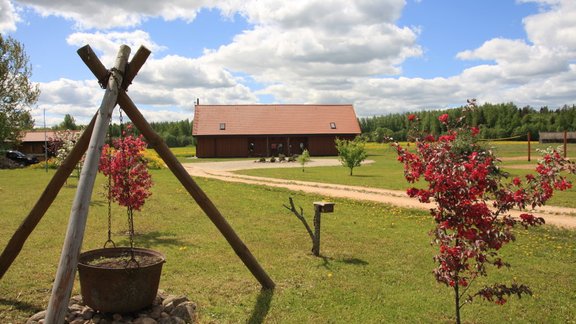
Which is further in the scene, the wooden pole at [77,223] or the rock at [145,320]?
the rock at [145,320]

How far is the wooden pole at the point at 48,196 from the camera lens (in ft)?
18.3

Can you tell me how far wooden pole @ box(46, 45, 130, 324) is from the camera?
386 centimetres

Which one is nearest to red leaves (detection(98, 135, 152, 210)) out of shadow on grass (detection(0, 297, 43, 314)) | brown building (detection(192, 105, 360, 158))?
shadow on grass (detection(0, 297, 43, 314))

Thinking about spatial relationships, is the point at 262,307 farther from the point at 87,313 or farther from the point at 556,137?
the point at 556,137

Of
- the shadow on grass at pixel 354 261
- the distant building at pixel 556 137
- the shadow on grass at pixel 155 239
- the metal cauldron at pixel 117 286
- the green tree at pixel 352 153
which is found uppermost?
the distant building at pixel 556 137

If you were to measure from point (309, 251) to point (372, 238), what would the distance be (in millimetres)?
1954

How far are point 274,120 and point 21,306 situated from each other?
4518 cm

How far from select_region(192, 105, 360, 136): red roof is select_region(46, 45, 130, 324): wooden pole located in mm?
42669

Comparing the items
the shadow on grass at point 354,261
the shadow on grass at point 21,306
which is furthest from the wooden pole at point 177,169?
the shadow on grass at point 21,306

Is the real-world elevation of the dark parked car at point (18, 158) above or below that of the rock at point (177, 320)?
above

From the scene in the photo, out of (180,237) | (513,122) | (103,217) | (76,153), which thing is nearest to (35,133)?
(103,217)

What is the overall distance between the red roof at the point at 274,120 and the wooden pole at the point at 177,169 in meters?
41.4

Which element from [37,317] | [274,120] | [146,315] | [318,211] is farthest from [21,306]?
[274,120]

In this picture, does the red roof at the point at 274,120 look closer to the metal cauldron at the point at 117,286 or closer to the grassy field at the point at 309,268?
the grassy field at the point at 309,268
